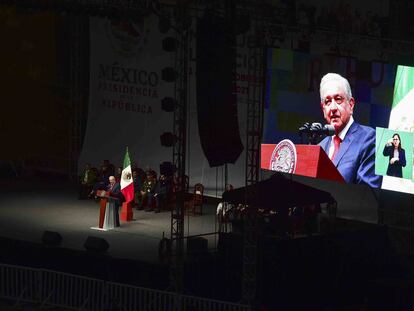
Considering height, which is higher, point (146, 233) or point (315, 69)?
point (315, 69)

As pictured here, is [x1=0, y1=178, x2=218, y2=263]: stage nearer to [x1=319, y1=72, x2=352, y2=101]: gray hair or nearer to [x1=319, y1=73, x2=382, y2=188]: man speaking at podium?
[x1=319, y1=73, x2=382, y2=188]: man speaking at podium

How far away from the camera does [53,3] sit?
2753cm

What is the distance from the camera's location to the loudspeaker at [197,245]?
896 inches

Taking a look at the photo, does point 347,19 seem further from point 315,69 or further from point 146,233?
point 146,233

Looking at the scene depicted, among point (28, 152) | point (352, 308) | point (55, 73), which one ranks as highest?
point (55, 73)

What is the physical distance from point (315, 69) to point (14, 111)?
35.2ft

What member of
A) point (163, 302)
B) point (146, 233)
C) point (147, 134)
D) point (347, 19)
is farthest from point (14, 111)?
point (163, 302)

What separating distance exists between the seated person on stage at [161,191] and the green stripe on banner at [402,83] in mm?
6030

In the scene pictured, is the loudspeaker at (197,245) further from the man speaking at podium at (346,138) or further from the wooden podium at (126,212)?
the man speaking at podium at (346,138)

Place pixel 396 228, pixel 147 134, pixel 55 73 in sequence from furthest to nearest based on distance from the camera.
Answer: pixel 55 73, pixel 147 134, pixel 396 228

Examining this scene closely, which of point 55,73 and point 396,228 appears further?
point 55,73

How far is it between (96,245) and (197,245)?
1.98 m

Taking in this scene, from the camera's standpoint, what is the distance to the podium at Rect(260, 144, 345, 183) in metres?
26.2

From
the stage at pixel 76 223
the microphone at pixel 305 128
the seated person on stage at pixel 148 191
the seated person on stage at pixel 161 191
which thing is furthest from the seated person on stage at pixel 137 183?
the microphone at pixel 305 128
